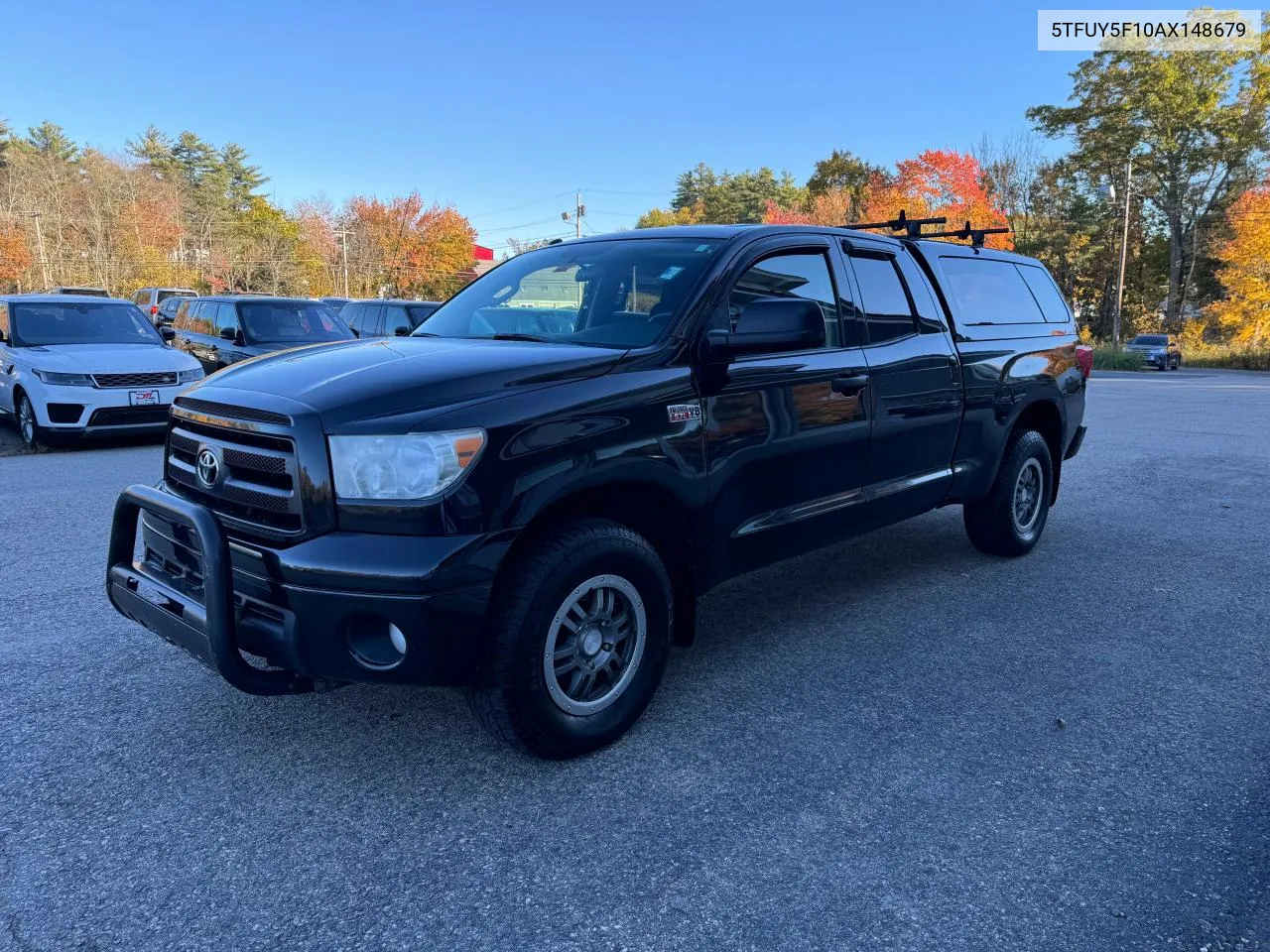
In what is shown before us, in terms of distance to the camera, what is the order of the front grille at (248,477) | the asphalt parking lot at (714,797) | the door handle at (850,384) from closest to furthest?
1. the asphalt parking lot at (714,797)
2. the front grille at (248,477)
3. the door handle at (850,384)

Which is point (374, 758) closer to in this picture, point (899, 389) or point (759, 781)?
point (759, 781)

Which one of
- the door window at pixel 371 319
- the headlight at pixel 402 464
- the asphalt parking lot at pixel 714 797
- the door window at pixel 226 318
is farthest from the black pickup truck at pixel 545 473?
the door window at pixel 371 319

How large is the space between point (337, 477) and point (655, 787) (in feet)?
4.72

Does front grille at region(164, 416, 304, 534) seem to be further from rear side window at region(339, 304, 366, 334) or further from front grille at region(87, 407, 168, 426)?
rear side window at region(339, 304, 366, 334)

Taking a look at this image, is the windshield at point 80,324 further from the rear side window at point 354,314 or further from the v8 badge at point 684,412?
the v8 badge at point 684,412

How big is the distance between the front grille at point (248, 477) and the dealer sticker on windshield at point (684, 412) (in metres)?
1.30

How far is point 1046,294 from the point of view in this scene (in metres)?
6.04

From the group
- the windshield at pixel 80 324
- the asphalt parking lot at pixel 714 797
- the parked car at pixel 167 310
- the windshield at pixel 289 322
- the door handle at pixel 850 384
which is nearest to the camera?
the asphalt parking lot at pixel 714 797

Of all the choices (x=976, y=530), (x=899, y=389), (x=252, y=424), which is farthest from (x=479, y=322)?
(x=976, y=530)

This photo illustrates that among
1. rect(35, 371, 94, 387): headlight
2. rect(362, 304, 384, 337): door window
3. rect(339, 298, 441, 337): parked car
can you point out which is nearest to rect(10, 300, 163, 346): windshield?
rect(35, 371, 94, 387): headlight

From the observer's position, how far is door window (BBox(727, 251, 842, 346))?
358 cm

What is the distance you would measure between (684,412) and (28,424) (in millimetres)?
9803

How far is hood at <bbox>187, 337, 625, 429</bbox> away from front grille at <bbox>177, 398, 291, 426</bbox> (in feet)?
0.14

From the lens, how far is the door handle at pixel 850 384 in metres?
3.89
